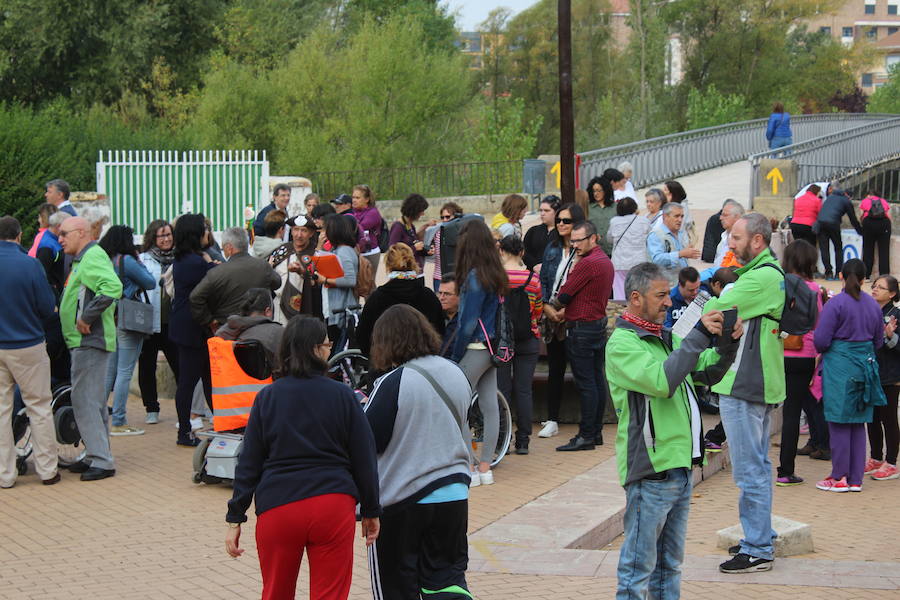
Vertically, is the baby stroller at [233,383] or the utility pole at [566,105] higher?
the utility pole at [566,105]

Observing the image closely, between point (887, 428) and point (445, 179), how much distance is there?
22656mm

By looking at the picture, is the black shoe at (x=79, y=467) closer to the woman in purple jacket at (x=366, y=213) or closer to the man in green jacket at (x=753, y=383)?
the woman in purple jacket at (x=366, y=213)

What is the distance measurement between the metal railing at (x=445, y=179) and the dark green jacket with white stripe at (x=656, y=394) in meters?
25.4

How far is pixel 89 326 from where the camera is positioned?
8.88m

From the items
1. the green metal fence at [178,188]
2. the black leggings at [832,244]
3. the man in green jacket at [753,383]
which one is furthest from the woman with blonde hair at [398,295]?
the black leggings at [832,244]

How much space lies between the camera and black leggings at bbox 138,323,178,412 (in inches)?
434

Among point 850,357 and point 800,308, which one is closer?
point 800,308

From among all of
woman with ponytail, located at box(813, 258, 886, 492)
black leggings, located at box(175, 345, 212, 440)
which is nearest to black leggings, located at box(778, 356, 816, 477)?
woman with ponytail, located at box(813, 258, 886, 492)

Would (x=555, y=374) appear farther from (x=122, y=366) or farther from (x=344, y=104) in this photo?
(x=344, y=104)

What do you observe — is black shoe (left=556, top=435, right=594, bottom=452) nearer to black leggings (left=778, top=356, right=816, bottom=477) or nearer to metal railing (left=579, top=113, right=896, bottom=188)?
black leggings (left=778, top=356, right=816, bottom=477)

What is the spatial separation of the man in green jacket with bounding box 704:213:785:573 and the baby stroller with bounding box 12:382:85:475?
17.0 ft

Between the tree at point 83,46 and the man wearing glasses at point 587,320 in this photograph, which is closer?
the man wearing glasses at point 587,320

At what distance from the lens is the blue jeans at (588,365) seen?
9.76 meters

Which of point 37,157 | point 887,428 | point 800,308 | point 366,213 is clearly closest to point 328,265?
point 366,213
